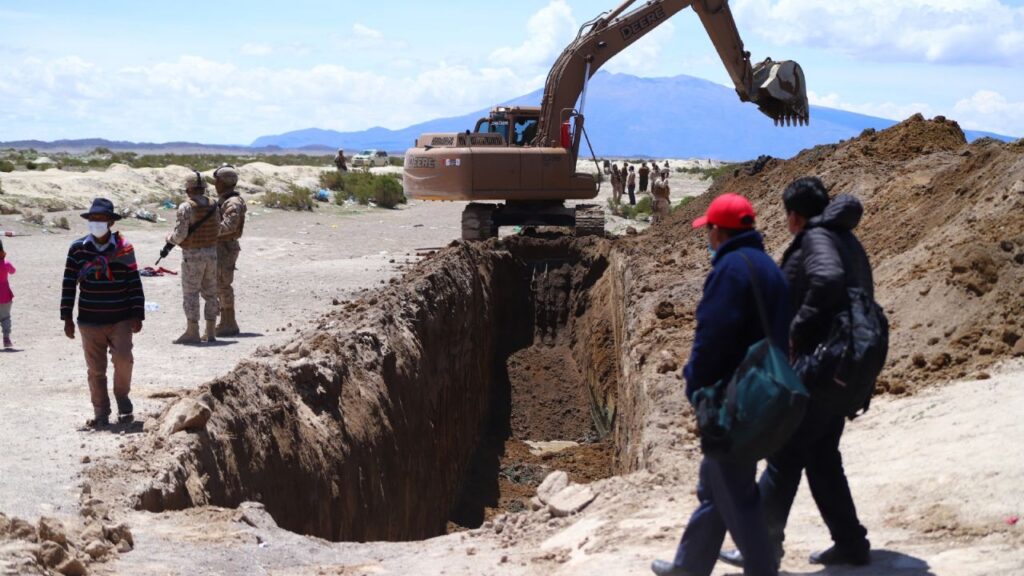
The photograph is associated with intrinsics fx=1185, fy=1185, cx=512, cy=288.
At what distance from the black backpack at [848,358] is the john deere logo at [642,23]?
17643 mm

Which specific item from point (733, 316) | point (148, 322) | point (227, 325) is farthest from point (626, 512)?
point (148, 322)

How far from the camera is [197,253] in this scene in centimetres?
1313

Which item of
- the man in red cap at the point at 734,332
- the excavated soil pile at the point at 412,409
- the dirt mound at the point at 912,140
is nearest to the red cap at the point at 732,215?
the man in red cap at the point at 734,332

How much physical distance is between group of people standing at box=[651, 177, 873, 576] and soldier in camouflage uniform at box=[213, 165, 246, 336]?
923 centimetres

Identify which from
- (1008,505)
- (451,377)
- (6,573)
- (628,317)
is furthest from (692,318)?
(6,573)

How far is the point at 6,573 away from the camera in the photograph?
5.23m

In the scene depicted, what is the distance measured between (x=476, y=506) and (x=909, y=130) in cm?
972

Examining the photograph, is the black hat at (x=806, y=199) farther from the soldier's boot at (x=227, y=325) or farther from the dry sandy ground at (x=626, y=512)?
the soldier's boot at (x=227, y=325)

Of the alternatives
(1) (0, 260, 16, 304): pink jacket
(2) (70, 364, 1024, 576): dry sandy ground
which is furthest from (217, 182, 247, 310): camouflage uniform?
(2) (70, 364, 1024, 576): dry sandy ground

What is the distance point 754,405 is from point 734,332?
0.30 metres

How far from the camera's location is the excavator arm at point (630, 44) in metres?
21.4

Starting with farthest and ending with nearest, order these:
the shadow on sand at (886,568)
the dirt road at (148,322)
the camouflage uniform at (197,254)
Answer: the camouflage uniform at (197,254) < the dirt road at (148,322) < the shadow on sand at (886,568)

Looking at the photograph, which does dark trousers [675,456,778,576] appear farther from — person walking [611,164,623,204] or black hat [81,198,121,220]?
person walking [611,164,623,204]

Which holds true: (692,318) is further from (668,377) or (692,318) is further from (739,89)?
(739,89)
